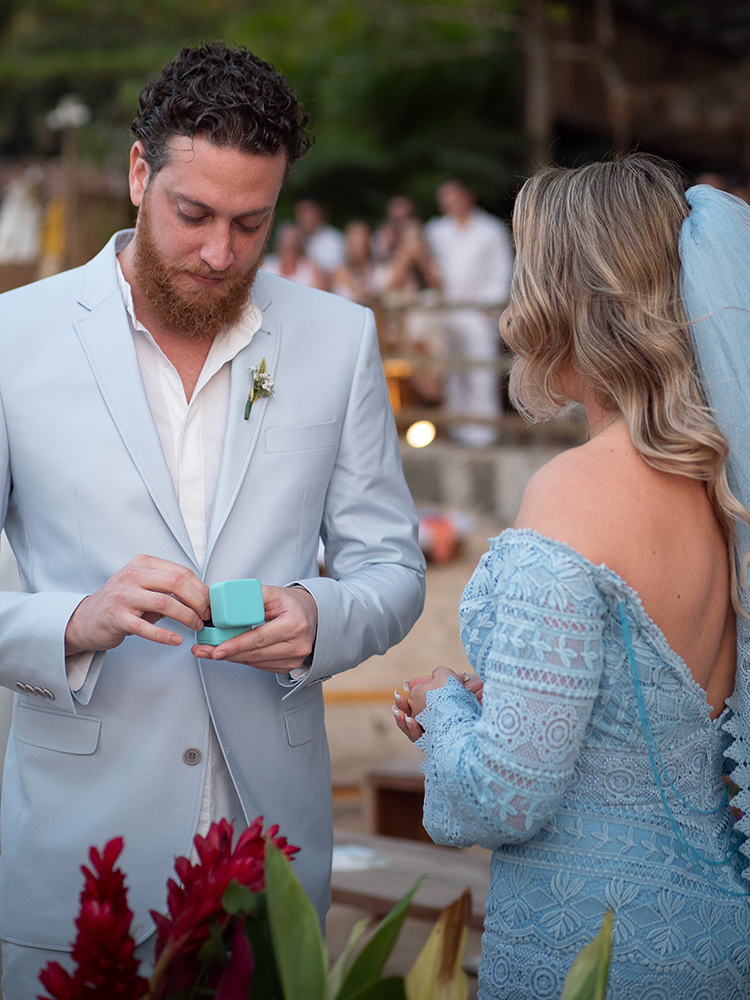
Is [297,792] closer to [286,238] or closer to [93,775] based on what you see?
[93,775]

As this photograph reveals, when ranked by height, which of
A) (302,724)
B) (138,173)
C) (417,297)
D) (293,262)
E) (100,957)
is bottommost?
(302,724)

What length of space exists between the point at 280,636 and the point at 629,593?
2.18ft

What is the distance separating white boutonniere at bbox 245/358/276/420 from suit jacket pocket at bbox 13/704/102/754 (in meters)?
0.69

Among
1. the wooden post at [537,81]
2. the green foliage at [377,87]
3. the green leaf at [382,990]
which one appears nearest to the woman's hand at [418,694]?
the green leaf at [382,990]

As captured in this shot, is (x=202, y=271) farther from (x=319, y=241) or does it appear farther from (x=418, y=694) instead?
(x=319, y=241)

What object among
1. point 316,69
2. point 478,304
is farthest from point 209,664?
point 316,69

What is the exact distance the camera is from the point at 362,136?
16938 mm

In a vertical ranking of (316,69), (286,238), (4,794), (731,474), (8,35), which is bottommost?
(4,794)

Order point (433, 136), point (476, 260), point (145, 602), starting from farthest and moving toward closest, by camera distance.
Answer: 1. point (433, 136)
2. point (476, 260)
3. point (145, 602)

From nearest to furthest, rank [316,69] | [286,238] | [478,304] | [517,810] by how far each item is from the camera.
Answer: [517,810] < [478,304] < [286,238] < [316,69]

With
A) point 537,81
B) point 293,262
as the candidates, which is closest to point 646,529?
point 293,262

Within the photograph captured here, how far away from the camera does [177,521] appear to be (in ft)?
6.64

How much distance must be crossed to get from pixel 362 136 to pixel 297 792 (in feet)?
53.0

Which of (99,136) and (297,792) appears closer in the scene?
(297,792)
